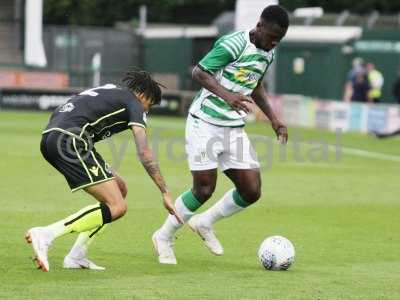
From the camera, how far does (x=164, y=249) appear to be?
1041 centimetres

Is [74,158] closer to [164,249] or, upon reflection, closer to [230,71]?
[164,249]

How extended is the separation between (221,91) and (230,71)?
1.18 ft

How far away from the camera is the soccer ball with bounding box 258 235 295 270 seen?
9.91 metres

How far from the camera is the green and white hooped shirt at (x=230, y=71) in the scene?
10125mm

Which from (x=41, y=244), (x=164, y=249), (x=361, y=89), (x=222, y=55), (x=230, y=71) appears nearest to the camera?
(x=41, y=244)

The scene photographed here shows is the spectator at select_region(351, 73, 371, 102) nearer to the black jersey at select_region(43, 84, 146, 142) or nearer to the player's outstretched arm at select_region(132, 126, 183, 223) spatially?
the black jersey at select_region(43, 84, 146, 142)

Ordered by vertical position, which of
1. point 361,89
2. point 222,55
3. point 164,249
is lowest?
point 361,89

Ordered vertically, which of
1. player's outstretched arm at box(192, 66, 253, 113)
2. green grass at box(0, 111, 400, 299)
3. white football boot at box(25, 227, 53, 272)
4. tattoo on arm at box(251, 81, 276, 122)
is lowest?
green grass at box(0, 111, 400, 299)

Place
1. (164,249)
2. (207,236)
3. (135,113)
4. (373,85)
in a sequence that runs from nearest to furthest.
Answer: (135,113) → (164,249) → (207,236) → (373,85)

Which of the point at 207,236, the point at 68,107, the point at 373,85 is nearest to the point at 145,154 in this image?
the point at 68,107

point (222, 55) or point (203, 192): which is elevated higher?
point (222, 55)

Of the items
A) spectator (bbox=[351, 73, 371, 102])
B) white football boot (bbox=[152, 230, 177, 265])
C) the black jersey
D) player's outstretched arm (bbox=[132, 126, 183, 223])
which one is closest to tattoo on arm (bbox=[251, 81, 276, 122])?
white football boot (bbox=[152, 230, 177, 265])

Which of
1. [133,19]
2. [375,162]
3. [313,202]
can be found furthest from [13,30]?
[313,202]

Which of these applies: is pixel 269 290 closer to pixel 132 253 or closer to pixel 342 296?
pixel 342 296
